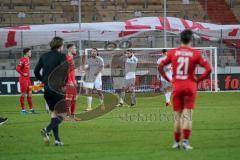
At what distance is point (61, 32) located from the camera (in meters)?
36.1

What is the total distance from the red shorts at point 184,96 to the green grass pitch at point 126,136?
802 mm

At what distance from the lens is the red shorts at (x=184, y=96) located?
1266 centimetres

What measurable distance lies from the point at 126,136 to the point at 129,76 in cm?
1282

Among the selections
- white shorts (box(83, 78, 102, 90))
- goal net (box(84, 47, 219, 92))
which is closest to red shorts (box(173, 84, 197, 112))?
white shorts (box(83, 78, 102, 90))

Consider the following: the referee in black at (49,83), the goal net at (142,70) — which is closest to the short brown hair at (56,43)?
the referee in black at (49,83)

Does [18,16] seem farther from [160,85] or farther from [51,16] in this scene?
[160,85]

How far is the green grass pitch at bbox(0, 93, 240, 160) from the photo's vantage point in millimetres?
12516

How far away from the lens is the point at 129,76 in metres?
28.6

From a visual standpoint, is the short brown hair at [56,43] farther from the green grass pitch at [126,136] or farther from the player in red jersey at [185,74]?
the player in red jersey at [185,74]

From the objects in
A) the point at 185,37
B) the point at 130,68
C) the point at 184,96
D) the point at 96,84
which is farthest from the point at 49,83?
the point at 130,68

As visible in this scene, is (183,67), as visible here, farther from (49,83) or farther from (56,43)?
(49,83)

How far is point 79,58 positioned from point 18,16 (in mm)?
7603

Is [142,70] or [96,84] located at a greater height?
[96,84]

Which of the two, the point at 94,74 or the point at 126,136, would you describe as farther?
the point at 94,74
